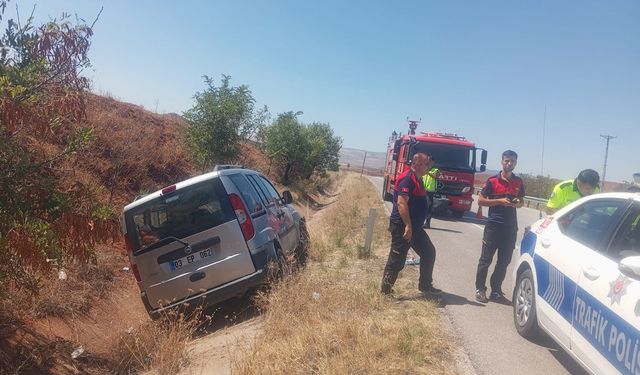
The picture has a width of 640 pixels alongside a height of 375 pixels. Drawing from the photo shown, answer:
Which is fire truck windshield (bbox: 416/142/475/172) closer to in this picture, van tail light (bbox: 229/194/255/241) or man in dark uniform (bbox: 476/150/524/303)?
man in dark uniform (bbox: 476/150/524/303)

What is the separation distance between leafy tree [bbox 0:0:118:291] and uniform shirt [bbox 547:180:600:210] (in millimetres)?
5344

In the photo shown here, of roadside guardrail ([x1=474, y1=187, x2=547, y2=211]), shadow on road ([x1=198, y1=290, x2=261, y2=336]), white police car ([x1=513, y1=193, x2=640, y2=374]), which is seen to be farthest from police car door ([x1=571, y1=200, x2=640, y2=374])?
roadside guardrail ([x1=474, y1=187, x2=547, y2=211])

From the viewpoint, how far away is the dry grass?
398 centimetres

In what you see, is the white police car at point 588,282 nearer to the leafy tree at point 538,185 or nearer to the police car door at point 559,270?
the police car door at point 559,270

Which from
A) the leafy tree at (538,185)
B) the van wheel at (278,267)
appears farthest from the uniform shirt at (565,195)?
the leafy tree at (538,185)

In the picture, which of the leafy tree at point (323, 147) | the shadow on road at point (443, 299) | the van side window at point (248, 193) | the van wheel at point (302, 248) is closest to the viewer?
the shadow on road at point (443, 299)

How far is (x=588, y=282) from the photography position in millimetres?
3895

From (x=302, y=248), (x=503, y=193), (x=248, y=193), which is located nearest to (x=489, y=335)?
(x=503, y=193)

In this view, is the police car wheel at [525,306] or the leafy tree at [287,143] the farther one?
the leafy tree at [287,143]

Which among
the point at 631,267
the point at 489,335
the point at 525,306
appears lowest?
the point at 489,335

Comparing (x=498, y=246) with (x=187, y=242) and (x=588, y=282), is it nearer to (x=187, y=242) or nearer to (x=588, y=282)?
(x=588, y=282)

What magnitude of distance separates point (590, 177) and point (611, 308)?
2943 mm

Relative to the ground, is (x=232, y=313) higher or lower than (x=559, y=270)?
lower

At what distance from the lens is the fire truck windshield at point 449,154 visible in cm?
1623
